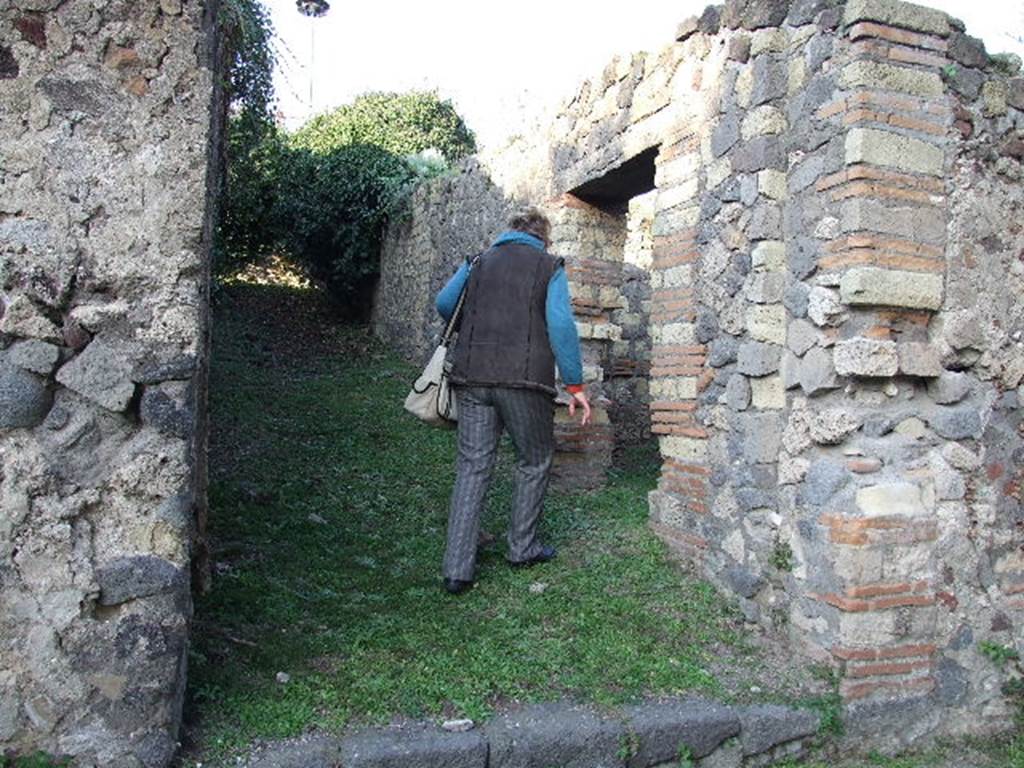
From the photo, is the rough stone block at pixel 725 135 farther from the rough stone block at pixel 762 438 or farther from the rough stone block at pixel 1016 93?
the rough stone block at pixel 762 438

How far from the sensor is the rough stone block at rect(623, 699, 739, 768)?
317 cm

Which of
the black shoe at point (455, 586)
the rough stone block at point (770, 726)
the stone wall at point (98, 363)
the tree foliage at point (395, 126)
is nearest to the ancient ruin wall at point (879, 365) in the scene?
the rough stone block at point (770, 726)

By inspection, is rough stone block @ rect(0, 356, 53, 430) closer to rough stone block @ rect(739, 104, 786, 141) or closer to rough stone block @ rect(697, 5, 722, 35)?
rough stone block @ rect(739, 104, 786, 141)

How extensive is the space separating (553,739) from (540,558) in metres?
1.56

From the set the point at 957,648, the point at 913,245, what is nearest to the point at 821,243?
the point at 913,245

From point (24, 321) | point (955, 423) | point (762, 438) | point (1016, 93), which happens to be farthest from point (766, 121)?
point (24, 321)

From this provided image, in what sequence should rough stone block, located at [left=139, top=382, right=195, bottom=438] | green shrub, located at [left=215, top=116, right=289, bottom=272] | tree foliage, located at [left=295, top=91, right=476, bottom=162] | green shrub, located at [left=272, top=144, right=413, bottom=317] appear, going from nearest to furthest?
rough stone block, located at [left=139, top=382, right=195, bottom=438] < green shrub, located at [left=272, top=144, right=413, bottom=317] < green shrub, located at [left=215, top=116, right=289, bottom=272] < tree foliage, located at [left=295, top=91, right=476, bottom=162]

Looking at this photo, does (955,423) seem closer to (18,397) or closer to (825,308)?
(825,308)

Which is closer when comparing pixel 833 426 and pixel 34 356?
pixel 34 356

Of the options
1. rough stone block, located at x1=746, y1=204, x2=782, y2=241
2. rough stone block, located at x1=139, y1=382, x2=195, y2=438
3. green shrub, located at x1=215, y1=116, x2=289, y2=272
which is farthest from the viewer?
green shrub, located at x1=215, y1=116, x2=289, y2=272

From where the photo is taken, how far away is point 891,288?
3.56 metres

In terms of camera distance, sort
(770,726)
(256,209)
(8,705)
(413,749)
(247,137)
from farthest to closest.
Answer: (256,209) < (247,137) < (770,726) < (413,749) < (8,705)

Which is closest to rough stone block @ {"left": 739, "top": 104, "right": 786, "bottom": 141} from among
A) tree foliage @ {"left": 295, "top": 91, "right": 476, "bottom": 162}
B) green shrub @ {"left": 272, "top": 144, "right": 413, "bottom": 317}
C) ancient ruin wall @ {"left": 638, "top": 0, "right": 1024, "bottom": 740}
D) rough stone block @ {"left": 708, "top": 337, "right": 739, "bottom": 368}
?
ancient ruin wall @ {"left": 638, "top": 0, "right": 1024, "bottom": 740}

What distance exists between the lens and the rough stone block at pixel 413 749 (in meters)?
2.82
